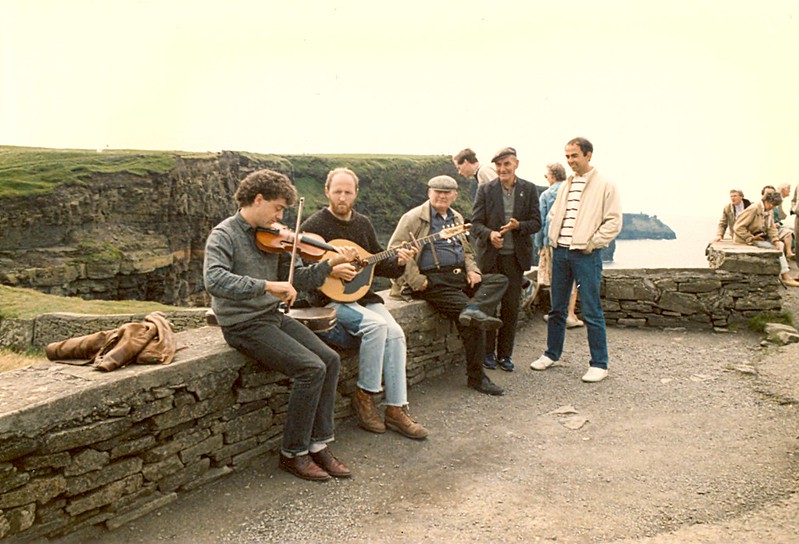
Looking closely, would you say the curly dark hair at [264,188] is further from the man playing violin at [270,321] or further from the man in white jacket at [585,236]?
the man in white jacket at [585,236]

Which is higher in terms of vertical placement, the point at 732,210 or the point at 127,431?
the point at 732,210

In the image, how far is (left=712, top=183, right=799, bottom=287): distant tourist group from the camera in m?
10.1

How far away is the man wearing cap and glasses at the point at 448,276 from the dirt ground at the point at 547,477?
0.44m

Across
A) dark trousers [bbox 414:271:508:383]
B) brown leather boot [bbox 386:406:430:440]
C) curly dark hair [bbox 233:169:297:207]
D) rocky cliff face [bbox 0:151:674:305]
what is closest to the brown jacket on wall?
curly dark hair [bbox 233:169:297:207]

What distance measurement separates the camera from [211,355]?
3.98 m

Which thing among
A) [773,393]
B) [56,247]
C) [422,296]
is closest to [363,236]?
[422,296]

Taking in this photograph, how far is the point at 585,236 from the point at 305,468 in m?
3.44

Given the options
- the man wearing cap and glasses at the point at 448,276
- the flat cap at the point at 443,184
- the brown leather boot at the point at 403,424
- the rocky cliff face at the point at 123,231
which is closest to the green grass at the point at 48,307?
the man wearing cap and glasses at the point at 448,276

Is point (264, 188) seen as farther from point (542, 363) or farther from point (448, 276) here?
point (542, 363)

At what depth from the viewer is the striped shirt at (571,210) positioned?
620 cm

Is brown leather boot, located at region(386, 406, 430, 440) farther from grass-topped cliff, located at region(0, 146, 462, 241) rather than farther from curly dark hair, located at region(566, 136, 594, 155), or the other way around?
grass-topped cliff, located at region(0, 146, 462, 241)

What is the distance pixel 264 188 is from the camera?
4086mm

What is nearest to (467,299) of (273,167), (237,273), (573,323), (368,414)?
(368,414)

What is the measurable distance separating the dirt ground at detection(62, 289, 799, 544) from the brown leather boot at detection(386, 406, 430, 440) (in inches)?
2.7
